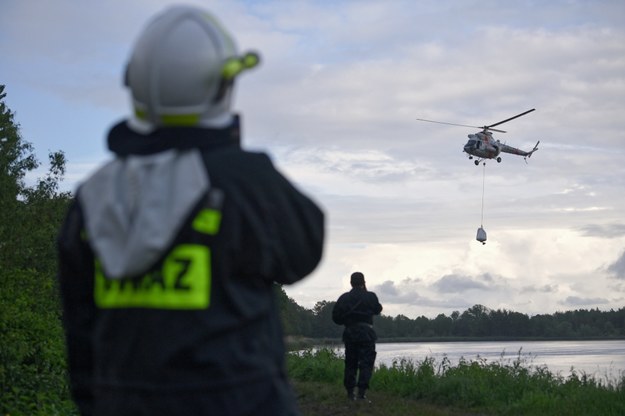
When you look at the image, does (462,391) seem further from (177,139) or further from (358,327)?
(177,139)

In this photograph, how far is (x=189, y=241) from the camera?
7.27 feet

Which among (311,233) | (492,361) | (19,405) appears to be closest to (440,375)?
(492,361)

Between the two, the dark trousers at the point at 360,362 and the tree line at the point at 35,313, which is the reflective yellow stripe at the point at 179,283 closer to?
the tree line at the point at 35,313

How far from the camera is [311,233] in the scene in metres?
2.37

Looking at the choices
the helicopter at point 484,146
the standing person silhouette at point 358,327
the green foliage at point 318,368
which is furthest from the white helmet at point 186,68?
the helicopter at point 484,146

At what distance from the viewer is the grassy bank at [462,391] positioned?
14.2 m

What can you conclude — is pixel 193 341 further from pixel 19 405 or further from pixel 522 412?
pixel 522 412

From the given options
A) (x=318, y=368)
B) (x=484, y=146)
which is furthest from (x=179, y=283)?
(x=484, y=146)

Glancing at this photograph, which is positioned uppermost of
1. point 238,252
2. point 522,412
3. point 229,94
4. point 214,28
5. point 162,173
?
point 214,28

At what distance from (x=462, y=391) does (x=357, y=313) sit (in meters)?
2.29

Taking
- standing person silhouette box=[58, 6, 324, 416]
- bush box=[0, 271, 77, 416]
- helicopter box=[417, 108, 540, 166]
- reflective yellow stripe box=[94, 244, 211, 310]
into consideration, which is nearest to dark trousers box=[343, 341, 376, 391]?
bush box=[0, 271, 77, 416]

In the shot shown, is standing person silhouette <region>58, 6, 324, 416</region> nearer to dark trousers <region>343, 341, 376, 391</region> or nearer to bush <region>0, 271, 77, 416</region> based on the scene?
bush <region>0, 271, 77, 416</region>

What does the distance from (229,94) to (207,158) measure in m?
0.20

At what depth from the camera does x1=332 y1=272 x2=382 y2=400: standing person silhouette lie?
15115 mm
